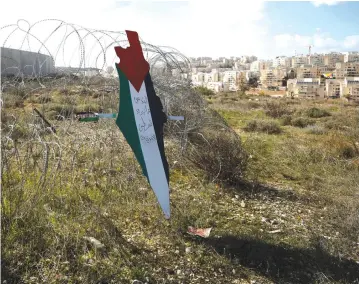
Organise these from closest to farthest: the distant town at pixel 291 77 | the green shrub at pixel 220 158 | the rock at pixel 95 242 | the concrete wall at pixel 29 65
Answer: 1. the rock at pixel 95 242
2. the concrete wall at pixel 29 65
3. the green shrub at pixel 220 158
4. the distant town at pixel 291 77

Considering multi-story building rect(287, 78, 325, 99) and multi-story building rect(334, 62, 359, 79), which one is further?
multi-story building rect(334, 62, 359, 79)

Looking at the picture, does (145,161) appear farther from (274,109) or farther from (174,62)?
(274,109)

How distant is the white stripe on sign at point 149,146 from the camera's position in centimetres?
281

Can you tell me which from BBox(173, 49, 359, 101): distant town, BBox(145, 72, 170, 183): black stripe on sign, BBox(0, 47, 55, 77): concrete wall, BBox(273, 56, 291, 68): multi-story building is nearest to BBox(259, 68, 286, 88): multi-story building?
BBox(173, 49, 359, 101): distant town

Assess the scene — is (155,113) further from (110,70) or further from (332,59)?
(332,59)

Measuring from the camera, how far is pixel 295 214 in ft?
13.2

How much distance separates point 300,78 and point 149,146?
5421cm

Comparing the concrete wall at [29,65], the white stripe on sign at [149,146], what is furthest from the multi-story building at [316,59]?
the white stripe on sign at [149,146]

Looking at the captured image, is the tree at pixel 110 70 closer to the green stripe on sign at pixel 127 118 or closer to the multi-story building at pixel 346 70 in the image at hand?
the green stripe on sign at pixel 127 118

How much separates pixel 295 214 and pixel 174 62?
7.73ft

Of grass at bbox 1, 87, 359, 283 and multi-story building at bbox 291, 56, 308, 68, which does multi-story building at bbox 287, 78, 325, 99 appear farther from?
multi-story building at bbox 291, 56, 308, 68

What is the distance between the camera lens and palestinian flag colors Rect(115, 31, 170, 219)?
9.10ft

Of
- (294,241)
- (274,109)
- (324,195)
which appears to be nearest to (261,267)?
(294,241)

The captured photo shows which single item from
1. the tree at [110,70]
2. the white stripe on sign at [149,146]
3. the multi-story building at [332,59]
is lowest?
the white stripe on sign at [149,146]
